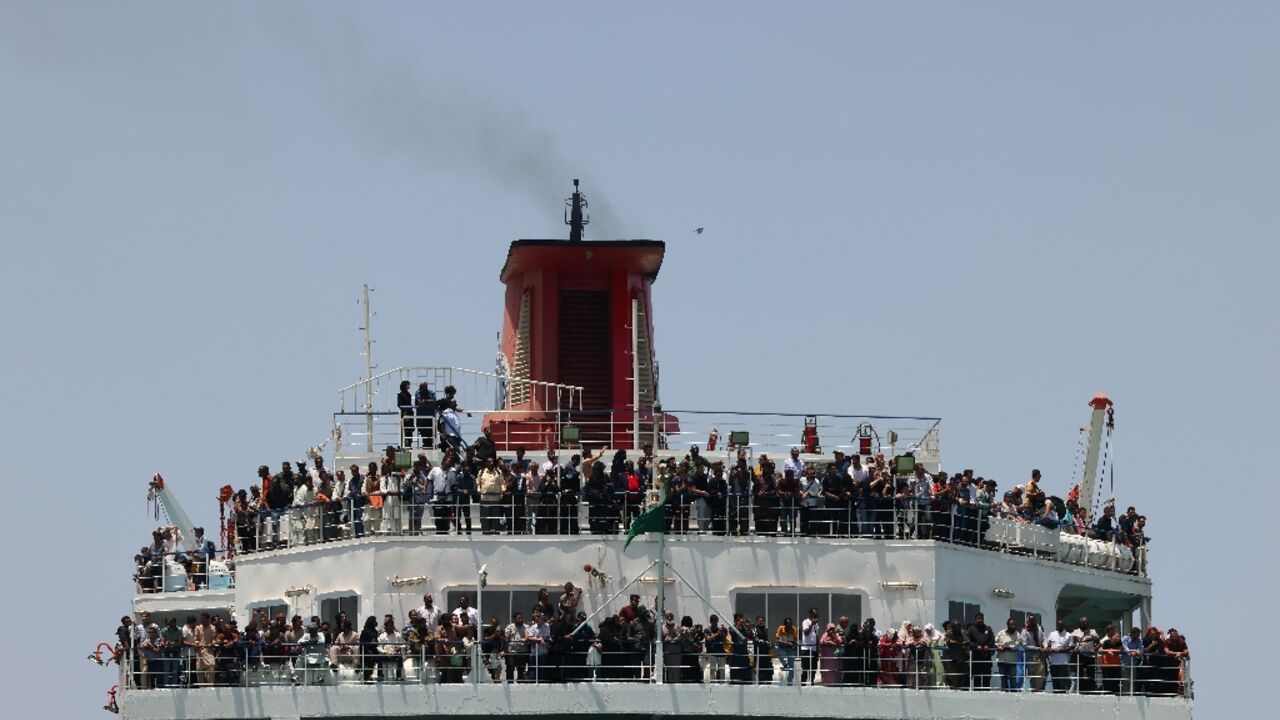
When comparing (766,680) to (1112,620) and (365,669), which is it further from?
(1112,620)

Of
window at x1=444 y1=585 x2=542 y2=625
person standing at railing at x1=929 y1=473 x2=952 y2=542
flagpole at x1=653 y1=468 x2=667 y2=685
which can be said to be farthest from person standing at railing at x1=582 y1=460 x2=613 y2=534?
person standing at railing at x1=929 y1=473 x2=952 y2=542

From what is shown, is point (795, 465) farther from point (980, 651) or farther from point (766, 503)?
point (980, 651)

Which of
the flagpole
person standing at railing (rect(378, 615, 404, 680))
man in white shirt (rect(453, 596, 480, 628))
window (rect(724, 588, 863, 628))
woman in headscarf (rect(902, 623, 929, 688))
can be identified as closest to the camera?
the flagpole

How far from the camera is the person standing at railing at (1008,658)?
53.6 metres

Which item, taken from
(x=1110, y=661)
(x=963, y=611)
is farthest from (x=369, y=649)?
(x=1110, y=661)

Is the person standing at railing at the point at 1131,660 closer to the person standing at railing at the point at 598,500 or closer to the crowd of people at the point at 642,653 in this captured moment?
the crowd of people at the point at 642,653

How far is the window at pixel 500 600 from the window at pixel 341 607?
5.84 ft

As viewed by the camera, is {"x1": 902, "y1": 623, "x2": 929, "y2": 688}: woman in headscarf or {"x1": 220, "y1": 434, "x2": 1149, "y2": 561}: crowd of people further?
{"x1": 220, "y1": 434, "x2": 1149, "y2": 561}: crowd of people

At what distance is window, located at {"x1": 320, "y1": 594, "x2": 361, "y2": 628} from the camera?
5575 centimetres

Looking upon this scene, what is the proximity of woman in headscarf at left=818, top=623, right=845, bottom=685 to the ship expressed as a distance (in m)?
0.05

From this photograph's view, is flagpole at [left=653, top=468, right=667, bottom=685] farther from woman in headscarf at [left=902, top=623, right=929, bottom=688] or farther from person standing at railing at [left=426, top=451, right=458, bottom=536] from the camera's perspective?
woman in headscarf at [left=902, top=623, right=929, bottom=688]

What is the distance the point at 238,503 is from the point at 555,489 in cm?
738

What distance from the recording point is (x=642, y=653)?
173ft

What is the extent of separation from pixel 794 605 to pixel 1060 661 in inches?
184
